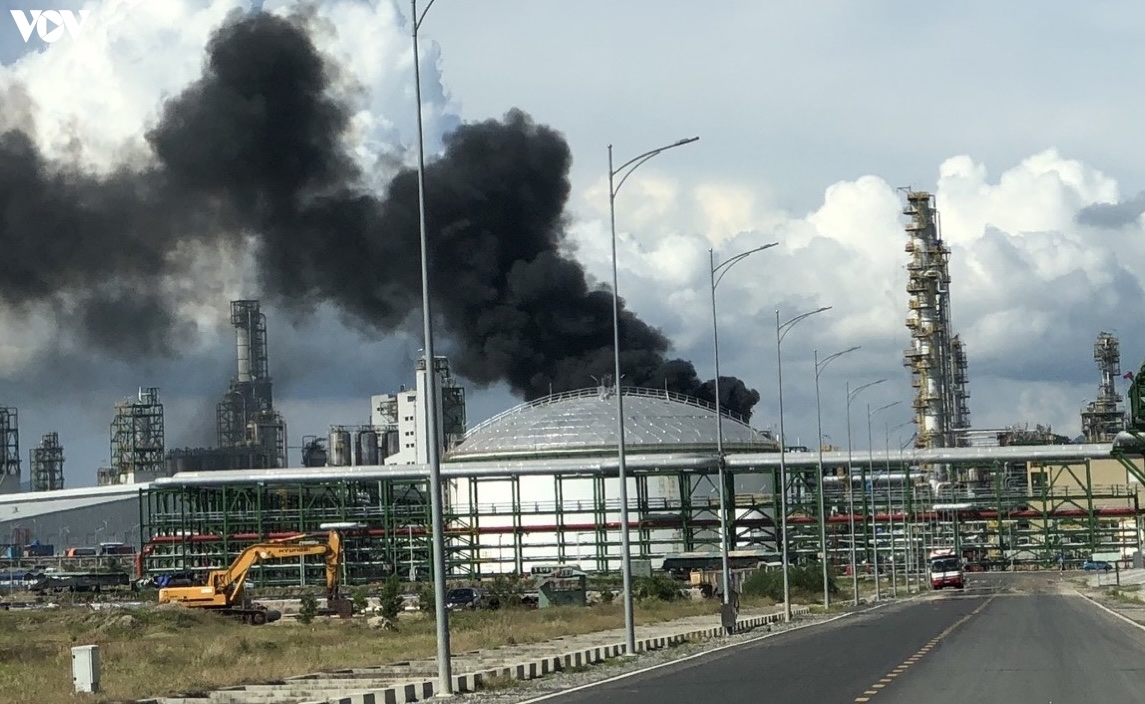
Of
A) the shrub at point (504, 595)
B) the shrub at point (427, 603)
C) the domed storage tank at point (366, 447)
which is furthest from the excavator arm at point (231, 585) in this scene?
the domed storage tank at point (366, 447)

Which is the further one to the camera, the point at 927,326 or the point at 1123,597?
the point at 927,326

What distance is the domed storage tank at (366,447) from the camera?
186 metres

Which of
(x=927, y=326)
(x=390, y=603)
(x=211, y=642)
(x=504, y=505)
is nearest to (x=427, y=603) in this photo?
(x=390, y=603)

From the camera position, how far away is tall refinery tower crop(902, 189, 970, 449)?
146 metres

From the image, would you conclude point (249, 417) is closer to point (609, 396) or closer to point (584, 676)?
point (609, 396)

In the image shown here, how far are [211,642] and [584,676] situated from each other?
21.6 m

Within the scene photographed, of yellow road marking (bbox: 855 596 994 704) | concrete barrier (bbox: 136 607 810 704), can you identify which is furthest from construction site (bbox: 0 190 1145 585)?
concrete barrier (bbox: 136 607 810 704)

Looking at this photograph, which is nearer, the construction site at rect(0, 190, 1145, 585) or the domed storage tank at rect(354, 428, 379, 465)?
the construction site at rect(0, 190, 1145, 585)

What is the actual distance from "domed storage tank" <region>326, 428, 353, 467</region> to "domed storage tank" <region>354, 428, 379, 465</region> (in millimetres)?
2015

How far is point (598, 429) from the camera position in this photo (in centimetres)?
12544

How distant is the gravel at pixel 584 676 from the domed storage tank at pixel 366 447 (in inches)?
5423

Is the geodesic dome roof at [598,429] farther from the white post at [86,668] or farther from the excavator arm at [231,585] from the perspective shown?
the white post at [86,668]

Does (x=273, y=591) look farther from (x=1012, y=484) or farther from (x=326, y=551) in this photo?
(x=1012, y=484)

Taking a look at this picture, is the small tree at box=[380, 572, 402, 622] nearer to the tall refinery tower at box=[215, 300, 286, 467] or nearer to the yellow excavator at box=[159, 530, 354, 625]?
the yellow excavator at box=[159, 530, 354, 625]
